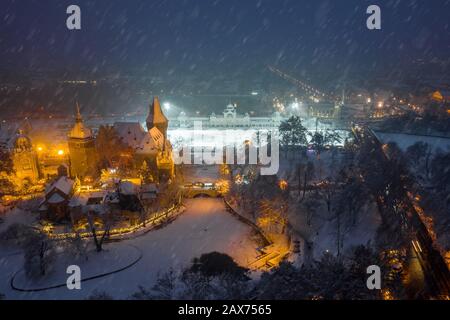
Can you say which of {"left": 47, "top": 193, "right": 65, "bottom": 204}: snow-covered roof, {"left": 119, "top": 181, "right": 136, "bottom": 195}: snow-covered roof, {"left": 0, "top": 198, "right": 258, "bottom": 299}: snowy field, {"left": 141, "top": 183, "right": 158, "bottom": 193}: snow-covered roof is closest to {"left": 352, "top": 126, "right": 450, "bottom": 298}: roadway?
{"left": 0, "top": 198, "right": 258, "bottom": 299}: snowy field

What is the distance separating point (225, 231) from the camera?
18.5m

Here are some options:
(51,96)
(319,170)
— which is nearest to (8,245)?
(319,170)

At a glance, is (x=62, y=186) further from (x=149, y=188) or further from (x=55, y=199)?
(x=149, y=188)

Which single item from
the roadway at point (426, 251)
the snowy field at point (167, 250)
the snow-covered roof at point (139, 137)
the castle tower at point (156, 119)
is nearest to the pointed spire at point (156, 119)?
the castle tower at point (156, 119)

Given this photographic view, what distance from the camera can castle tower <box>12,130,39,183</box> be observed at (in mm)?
24344

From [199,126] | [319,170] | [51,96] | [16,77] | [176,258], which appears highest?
[16,77]

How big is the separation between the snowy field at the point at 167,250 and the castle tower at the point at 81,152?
7517mm

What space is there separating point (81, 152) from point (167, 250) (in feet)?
35.8

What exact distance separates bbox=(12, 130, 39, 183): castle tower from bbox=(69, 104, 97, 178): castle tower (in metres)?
2.26

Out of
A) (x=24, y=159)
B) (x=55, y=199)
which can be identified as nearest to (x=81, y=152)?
(x=24, y=159)

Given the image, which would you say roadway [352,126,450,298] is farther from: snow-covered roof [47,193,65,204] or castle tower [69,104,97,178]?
castle tower [69,104,97,178]

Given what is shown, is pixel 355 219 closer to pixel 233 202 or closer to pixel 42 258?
pixel 233 202
